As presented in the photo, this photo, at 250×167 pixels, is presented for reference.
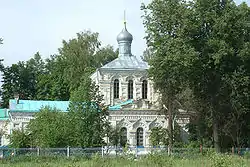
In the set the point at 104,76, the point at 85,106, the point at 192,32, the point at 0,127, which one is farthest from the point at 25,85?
the point at 192,32

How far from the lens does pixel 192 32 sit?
31.8m

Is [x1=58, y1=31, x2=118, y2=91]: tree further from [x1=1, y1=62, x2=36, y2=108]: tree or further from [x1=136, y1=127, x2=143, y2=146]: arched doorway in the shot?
[x1=136, y1=127, x2=143, y2=146]: arched doorway

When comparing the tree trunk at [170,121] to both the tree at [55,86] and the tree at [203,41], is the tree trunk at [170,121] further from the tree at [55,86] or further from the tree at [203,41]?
the tree at [55,86]

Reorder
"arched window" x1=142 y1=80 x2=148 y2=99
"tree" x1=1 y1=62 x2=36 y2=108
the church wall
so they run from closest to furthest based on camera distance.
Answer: the church wall
"arched window" x1=142 y1=80 x2=148 y2=99
"tree" x1=1 y1=62 x2=36 y2=108

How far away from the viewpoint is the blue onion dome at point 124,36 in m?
48.0

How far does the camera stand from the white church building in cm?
4222

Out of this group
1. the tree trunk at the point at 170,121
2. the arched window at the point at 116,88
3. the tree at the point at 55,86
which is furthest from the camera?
the tree at the point at 55,86

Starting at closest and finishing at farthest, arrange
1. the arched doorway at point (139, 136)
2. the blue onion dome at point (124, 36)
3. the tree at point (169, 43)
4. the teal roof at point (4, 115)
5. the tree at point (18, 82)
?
the tree at point (169, 43), the arched doorway at point (139, 136), the teal roof at point (4, 115), the blue onion dome at point (124, 36), the tree at point (18, 82)

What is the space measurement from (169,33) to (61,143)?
10.1 meters

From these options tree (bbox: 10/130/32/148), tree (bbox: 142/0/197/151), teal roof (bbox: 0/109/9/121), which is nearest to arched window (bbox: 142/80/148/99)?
tree (bbox: 142/0/197/151)

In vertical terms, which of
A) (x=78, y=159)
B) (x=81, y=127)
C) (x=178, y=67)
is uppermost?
(x=178, y=67)

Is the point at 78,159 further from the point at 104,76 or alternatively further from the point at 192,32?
the point at 104,76

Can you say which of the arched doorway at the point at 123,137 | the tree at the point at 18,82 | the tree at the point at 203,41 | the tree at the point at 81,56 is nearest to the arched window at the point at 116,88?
the arched doorway at the point at 123,137


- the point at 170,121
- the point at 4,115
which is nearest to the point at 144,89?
the point at 170,121
